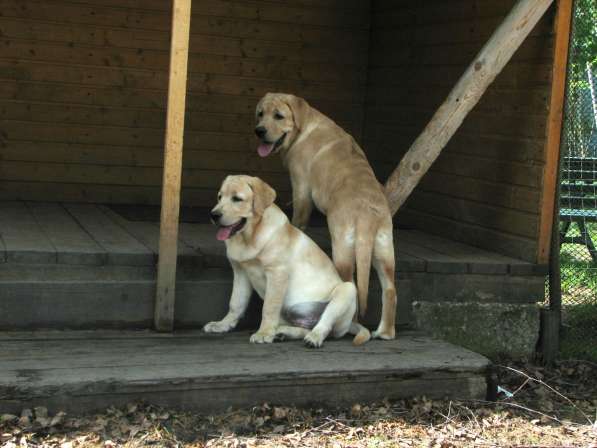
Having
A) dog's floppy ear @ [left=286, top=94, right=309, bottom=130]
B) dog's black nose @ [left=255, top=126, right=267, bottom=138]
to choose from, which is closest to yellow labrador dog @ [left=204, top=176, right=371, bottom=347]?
dog's black nose @ [left=255, top=126, right=267, bottom=138]

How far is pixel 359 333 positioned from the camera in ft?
17.1

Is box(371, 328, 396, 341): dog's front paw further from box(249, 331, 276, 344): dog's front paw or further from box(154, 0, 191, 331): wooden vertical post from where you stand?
box(154, 0, 191, 331): wooden vertical post

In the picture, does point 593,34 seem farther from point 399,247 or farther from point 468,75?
point 399,247

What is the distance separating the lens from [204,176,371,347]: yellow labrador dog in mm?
4910

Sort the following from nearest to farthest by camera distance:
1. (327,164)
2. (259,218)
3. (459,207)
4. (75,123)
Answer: (259,218) → (327,164) → (459,207) → (75,123)

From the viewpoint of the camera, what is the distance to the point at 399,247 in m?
6.53

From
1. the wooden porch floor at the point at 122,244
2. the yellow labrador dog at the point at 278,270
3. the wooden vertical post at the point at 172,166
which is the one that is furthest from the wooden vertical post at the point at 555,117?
the wooden vertical post at the point at 172,166

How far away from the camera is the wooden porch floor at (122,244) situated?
5.31 m

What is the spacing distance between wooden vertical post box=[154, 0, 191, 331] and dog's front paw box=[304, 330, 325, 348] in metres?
0.84

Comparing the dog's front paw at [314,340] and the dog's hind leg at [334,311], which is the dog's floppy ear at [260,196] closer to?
the dog's hind leg at [334,311]

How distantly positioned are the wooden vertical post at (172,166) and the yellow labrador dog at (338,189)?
900mm

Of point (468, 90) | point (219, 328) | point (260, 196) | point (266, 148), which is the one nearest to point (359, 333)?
point (219, 328)

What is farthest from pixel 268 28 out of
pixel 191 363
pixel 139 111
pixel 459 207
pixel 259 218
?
pixel 191 363

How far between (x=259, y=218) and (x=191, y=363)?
2.97ft
